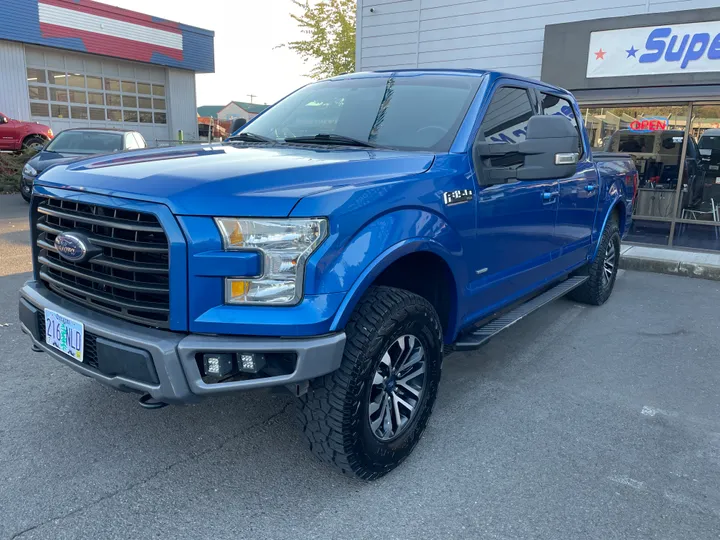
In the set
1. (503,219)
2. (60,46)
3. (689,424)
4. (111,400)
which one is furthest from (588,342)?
(60,46)

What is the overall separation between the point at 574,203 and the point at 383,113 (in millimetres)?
1928

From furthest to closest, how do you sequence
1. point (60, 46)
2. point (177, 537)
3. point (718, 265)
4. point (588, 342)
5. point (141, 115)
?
point (141, 115) → point (60, 46) → point (718, 265) → point (588, 342) → point (177, 537)

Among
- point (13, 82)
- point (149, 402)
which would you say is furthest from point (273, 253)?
point (13, 82)

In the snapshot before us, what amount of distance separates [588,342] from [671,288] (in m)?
2.80

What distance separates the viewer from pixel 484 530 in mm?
2320

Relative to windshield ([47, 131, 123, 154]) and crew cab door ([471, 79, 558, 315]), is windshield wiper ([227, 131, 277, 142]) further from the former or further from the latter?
windshield ([47, 131, 123, 154])

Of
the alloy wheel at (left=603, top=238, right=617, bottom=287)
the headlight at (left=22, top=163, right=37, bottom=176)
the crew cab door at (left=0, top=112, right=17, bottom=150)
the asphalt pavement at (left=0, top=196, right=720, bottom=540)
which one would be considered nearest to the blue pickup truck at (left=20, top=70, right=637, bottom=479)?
the asphalt pavement at (left=0, top=196, right=720, bottom=540)

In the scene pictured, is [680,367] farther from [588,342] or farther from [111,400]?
[111,400]

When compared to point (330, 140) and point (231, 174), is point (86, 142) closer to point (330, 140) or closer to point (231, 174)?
point (330, 140)

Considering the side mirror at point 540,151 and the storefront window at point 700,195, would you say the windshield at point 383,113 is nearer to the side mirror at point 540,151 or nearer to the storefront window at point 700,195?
the side mirror at point 540,151

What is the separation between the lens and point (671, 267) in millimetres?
7625

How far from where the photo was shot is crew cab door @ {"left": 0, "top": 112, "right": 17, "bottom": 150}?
17.4 metres

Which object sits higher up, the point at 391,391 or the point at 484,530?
the point at 391,391

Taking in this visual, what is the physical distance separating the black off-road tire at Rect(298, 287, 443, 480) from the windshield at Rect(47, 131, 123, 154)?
9.48m
